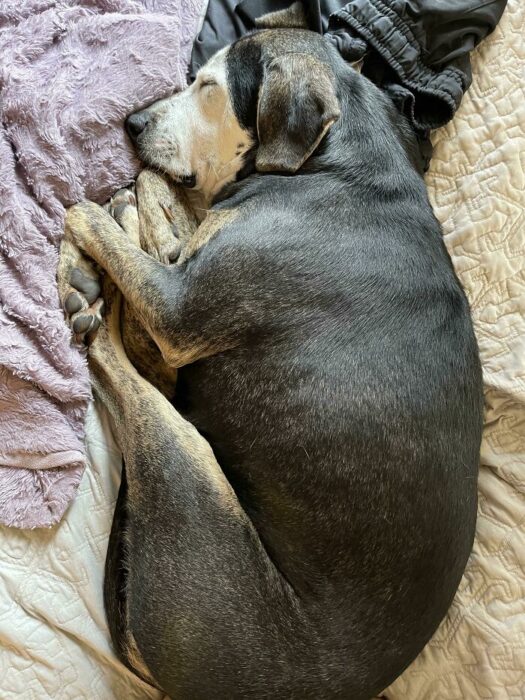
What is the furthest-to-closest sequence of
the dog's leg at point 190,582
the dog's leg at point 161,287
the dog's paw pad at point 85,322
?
the dog's paw pad at point 85,322
the dog's leg at point 161,287
the dog's leg at point 190,582

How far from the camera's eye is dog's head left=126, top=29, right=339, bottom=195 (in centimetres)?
229

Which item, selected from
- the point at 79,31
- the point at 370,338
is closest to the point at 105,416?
the point at 370,338

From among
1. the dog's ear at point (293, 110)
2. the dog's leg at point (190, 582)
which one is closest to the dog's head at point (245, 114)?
the dog's ear at point (293, 110)

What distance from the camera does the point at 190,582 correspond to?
6.87 feet

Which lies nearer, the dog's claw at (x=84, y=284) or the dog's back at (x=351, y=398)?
the dog's back at (x=351, y=398)

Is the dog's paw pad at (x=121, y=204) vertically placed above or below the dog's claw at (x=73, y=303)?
above

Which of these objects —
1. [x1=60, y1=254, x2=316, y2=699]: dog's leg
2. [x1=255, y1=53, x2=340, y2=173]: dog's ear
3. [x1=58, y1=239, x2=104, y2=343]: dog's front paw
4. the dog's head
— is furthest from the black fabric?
[x1=60, y1=254, x2=316, y2=699]: dog's leg

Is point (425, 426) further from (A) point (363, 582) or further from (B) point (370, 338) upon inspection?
(A) point (363, 582)

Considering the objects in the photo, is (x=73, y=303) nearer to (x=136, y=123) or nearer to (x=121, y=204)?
(x=121, y=204)

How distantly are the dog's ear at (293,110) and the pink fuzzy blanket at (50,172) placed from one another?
0.46 m

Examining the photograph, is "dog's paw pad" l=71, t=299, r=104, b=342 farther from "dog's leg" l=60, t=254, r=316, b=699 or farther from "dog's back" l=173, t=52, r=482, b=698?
"dog's back" l=173, t=52, r=482, b=698

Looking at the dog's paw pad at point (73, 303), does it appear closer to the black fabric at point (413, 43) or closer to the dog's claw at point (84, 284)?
the dog's claw at point (84, 284)

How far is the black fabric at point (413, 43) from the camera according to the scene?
8.66 feet

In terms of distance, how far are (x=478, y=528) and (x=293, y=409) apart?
88 cm
